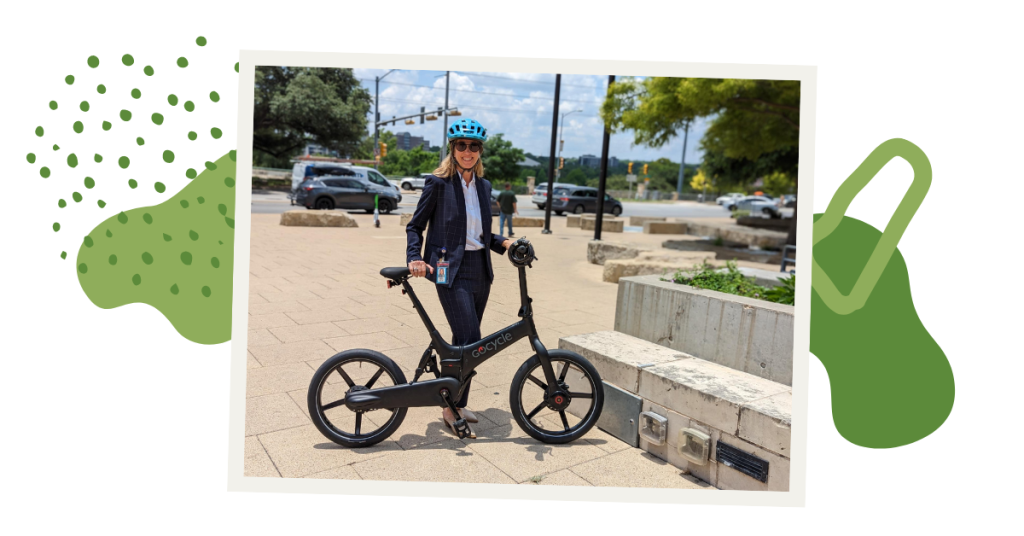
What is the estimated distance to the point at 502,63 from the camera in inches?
125

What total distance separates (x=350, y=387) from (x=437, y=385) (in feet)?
1.56

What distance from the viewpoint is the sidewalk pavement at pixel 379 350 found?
10.5 ft

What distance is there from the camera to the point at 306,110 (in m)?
3.89

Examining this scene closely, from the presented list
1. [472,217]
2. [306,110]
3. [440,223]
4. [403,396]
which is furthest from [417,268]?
[306,110]

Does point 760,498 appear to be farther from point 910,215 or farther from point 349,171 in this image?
point 349,171

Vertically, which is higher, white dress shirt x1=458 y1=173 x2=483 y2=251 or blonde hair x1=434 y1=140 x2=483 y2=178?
blonde hair x1=434 y1=140 x2=483 y2=178

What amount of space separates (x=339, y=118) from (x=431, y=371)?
1606mm

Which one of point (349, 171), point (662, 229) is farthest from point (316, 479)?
point (662, 229)

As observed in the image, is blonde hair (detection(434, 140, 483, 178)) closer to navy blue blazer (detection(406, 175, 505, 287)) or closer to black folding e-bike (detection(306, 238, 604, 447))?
navy blue blazer (detection(406, 175, 505, 287))

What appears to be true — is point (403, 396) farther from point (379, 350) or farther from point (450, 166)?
point (450, 166)

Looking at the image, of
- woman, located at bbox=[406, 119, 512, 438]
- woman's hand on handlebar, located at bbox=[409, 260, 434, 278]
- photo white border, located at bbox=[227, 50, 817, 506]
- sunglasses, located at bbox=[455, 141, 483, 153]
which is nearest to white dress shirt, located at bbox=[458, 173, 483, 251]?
woman, located at bbox=[406, 119, 512, 438]

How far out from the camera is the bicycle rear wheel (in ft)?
10.7

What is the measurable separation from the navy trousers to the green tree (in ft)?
3.43

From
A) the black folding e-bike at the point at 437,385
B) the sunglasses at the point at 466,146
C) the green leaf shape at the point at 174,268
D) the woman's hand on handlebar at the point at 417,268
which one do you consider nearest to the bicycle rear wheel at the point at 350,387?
the black folding e-bike at the point at 437,385
